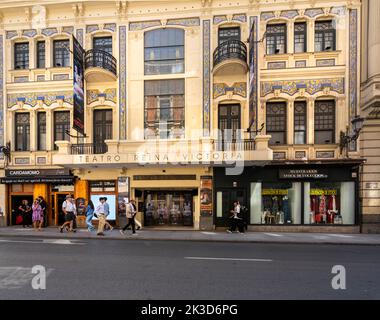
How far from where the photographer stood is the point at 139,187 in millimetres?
13664

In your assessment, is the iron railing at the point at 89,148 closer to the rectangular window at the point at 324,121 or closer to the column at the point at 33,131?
the column at the point at 33,131

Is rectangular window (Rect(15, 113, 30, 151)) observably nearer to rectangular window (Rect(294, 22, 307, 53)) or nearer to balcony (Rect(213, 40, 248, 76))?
balcony (Rect(213, 40, 248, 76))

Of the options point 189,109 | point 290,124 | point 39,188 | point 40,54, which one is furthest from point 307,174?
point 40,54

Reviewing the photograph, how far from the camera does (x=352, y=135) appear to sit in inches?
486

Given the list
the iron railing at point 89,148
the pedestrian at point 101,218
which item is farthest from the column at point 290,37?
the pedestrian at point 101,218

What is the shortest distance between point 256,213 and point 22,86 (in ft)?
47.3

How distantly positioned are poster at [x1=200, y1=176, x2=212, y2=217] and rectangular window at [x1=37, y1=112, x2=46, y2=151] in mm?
9192

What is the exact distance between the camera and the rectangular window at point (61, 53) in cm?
1454

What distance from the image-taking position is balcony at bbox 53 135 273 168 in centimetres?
1187

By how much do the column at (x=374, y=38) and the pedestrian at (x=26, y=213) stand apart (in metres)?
18.4

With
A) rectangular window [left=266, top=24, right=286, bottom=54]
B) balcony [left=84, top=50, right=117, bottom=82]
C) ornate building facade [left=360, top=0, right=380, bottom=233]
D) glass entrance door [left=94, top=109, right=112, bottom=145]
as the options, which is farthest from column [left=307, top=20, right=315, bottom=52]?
glass entrance door [left=94, top=109, right=112, bottom=145]

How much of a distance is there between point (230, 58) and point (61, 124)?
31.9 feet
